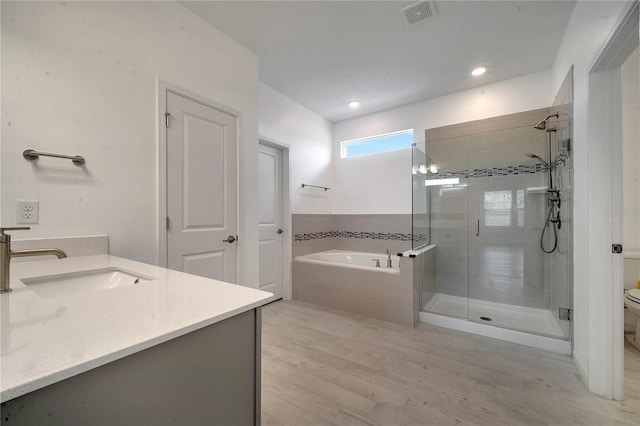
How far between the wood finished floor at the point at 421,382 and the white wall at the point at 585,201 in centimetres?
21

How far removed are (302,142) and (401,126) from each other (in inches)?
54.8

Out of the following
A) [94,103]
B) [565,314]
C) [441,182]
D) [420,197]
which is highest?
[94,103]

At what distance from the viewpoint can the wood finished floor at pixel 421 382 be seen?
1491 mm

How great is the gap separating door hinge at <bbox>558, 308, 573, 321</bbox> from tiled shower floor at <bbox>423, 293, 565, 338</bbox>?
11 centimetres

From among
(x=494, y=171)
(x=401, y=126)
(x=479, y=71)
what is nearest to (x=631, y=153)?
(x=494, y=171)

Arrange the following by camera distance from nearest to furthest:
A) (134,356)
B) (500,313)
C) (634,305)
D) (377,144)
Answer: (134,356), (634,305), (500,313), (377,144)

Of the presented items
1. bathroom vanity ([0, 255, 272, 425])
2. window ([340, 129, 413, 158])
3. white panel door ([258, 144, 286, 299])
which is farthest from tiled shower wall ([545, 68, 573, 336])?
white panel door ([258, 144, 286, 299])

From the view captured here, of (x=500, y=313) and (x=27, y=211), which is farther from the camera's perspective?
(x=500, y=313)

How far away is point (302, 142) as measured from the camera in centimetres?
377

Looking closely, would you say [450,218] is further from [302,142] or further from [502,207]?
[302,142]

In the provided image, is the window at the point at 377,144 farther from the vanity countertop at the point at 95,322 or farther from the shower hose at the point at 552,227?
the vanity countertop at the point at 95,322

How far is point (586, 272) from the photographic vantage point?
5.73 ft

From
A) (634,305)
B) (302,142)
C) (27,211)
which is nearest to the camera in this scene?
(27,211)

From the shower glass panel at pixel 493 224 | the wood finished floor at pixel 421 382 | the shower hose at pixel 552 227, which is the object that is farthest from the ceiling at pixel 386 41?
the wood finished floor at pixel 421 382
